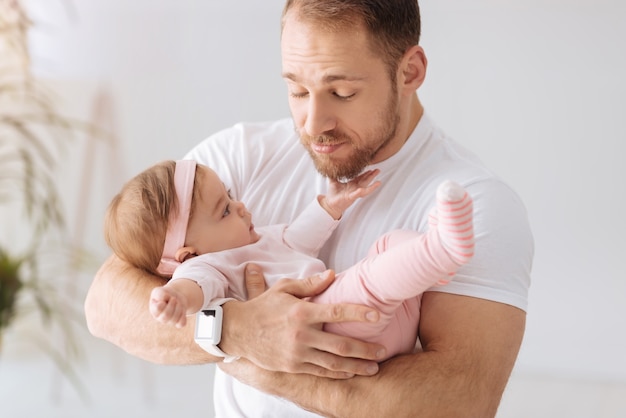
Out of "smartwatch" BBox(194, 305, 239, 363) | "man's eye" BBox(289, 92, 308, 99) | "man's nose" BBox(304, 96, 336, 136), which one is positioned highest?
"man's eye" BBox(289, 92, 308, 99)

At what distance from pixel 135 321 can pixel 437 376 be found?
0.71 m

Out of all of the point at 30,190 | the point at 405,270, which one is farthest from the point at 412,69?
the point at 30,190

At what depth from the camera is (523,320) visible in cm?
179

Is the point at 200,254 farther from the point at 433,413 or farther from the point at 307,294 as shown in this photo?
the point at 433,413

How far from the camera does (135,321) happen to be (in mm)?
1915

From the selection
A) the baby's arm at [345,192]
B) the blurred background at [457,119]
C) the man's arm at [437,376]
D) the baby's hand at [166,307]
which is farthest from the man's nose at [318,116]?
the blurred background at [457,119]

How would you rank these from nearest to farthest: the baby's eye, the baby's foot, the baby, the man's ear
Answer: the baby's foot → the baby → the baby's eye → the man's ear

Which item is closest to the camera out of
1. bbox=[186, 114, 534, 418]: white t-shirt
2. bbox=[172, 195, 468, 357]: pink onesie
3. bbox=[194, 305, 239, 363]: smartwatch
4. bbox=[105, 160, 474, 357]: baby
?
bbox=[172, 195, 468, 357]: pink onesie

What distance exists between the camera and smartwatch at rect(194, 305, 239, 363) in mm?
1658

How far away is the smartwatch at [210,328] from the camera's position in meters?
1.66

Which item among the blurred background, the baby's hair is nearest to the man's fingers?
the baby's hair

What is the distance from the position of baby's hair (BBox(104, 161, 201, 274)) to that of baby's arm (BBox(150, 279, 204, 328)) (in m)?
0.23

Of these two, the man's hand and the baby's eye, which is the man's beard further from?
the man's hand

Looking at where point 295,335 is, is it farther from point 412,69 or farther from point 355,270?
point 412,69
